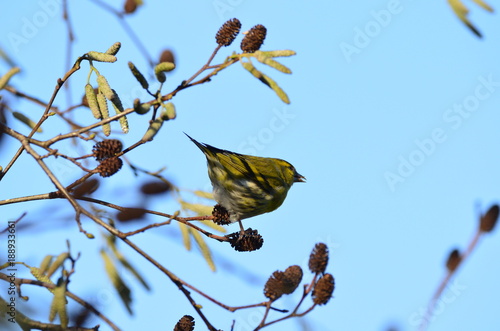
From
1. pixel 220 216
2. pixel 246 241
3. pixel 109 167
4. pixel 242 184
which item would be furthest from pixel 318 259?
pixel 242 184

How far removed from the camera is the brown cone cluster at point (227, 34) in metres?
2.19

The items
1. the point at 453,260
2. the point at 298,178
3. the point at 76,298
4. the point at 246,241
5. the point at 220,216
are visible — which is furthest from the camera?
the point at 298,178

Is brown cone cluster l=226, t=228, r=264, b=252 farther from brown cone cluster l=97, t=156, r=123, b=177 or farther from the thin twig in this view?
the thin twig

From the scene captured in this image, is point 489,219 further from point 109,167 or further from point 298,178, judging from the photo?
point 298,178

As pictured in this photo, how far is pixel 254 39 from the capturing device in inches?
81.2

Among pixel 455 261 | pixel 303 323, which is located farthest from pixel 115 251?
pixel 455 261

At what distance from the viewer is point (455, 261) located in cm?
122

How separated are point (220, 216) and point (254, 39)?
3.60 ft

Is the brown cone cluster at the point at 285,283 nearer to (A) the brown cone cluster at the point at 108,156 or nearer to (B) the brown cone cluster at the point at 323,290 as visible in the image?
(B) the brown cone cluster at the point at 323,290

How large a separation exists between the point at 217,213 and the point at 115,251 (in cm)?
53

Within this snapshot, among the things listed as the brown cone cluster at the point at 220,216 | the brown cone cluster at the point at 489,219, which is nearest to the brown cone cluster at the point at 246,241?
the brown cone cluster at the point at 220,216

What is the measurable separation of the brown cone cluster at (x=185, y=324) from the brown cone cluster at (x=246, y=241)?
566 mm

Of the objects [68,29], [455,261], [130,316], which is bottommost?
[455,261]

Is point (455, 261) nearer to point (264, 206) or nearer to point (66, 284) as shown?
point (66, 284)
